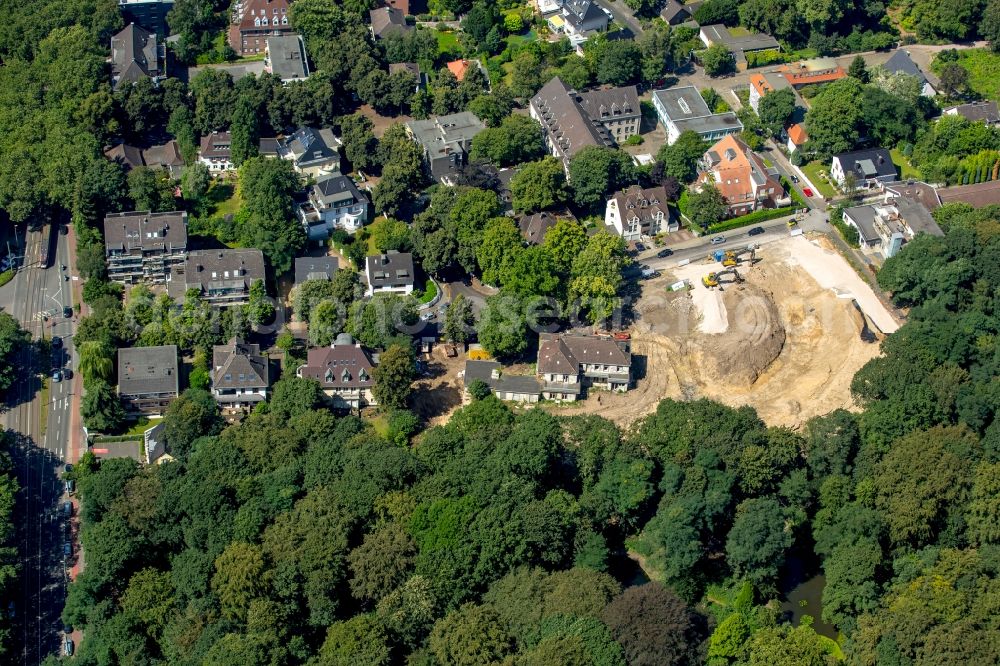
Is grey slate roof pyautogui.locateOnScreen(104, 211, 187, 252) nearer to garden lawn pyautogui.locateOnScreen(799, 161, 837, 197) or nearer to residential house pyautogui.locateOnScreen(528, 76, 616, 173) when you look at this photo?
residential house pyautogui.locateOnScreen(528, 76, 616, 173)

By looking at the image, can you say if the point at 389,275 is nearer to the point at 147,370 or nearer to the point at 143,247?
the point at 143,247

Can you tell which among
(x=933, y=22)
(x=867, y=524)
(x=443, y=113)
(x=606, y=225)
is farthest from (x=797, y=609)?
(x=933, y=22)

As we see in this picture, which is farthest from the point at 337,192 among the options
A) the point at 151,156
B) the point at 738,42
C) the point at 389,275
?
the point at 738,42

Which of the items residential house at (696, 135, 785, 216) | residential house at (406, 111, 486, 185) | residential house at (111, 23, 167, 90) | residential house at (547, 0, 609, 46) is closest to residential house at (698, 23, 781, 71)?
residential house at (547, 0, 609, 46)

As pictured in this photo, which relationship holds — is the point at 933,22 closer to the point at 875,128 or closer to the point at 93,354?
the point at 875,128

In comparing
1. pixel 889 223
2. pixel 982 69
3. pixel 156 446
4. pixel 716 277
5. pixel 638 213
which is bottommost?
pixel 156 446

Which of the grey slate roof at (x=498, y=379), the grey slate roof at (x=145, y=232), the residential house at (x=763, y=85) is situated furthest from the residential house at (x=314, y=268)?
the residential house at (x=763, y=85)
